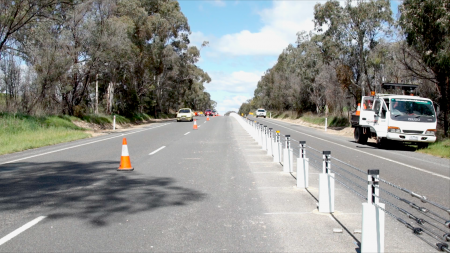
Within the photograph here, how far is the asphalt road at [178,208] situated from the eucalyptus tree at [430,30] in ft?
25.8

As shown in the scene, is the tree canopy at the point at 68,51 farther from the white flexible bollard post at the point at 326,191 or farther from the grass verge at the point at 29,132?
the white flexible bollard post at the point at 326,191

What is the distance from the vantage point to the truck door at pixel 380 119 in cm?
1758

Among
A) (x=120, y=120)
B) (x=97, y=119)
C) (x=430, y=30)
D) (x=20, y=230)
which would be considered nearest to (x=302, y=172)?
(x=20, y=230)

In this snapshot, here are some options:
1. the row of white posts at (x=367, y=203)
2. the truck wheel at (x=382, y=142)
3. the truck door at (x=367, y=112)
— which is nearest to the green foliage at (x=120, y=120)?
the truck door at (x=367, y=112)

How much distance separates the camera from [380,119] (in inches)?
707

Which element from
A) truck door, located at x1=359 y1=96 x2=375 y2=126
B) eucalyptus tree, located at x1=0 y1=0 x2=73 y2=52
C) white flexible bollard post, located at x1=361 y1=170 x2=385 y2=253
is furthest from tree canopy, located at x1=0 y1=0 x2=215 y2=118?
white flexible bollard post, located at x1=361 y1=170 x2=385 y2=253

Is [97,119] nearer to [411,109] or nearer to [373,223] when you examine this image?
[411,109]

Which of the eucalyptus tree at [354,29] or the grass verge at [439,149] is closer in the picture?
the grass verge at [439,149]

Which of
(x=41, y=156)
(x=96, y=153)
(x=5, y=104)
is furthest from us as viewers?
(x=5, y=104)

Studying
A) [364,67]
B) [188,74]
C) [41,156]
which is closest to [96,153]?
[41,156]

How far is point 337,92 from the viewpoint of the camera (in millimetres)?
39000

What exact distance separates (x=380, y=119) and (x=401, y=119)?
1.12m

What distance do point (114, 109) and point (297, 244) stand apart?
1570 inches

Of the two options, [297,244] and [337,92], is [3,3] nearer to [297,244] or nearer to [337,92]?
[297,244]
